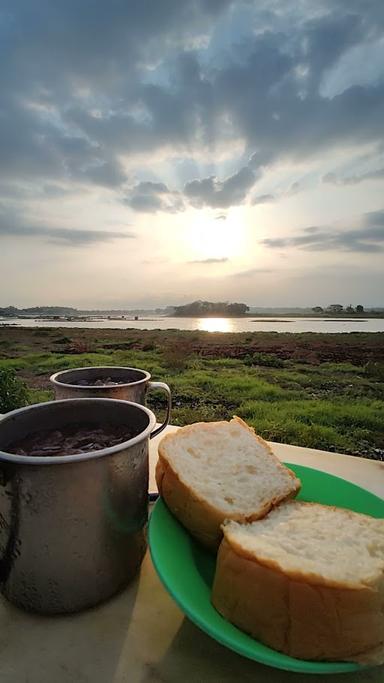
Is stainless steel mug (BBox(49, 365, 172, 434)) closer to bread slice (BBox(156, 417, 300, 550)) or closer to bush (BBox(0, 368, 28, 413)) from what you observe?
bread slice (BBox(156, 417, 300, 550))

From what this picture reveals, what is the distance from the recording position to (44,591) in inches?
35.0

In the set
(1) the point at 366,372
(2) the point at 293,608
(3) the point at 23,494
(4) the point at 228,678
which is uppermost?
(3) the point at 23,494

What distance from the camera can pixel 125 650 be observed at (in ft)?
2.67

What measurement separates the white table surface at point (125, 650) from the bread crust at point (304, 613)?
0.07 meters

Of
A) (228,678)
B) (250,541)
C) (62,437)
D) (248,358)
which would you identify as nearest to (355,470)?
(250,541)

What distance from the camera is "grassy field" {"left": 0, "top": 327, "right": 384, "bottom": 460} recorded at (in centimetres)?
658

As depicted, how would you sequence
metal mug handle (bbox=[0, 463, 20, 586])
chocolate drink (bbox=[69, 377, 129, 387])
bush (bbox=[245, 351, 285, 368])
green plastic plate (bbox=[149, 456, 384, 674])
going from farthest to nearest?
bush (bbox=[245, 351, 285, 368])
chocolate drink (bbox=[69, 377, 129, 387])
metal mug handle (bbox=[0, 463, 20, 586])
green plastic plate (bbox=[149, 456, 384, 674])

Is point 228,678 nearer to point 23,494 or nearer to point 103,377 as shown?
point 23,494

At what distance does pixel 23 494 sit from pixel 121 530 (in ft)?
0.91

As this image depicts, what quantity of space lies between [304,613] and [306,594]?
3cm

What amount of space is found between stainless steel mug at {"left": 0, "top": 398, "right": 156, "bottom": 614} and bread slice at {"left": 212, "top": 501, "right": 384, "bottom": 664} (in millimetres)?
274

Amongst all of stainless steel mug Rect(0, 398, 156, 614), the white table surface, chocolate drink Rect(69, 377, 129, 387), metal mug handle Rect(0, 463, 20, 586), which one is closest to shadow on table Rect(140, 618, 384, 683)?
the white table surface

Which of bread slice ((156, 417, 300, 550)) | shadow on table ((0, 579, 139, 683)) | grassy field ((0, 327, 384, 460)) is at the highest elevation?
Answer: bread slice ((156, 417, 300, 550))

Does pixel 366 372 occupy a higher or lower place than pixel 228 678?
lower
